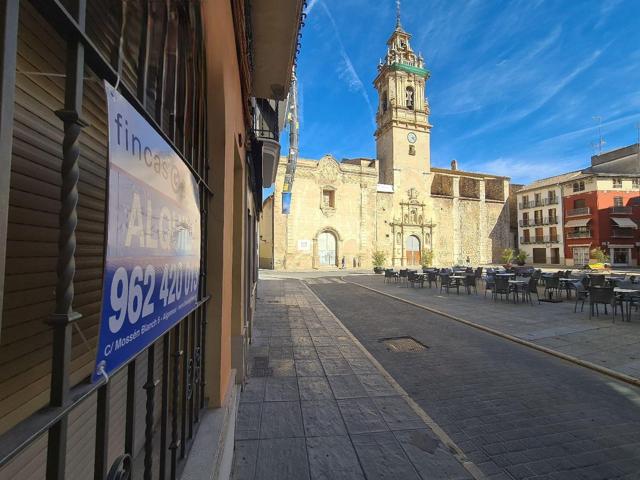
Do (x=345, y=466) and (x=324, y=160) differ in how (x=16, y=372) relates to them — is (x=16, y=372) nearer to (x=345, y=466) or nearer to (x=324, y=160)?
(x=345, y=466)

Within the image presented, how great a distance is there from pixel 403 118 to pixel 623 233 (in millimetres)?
25768

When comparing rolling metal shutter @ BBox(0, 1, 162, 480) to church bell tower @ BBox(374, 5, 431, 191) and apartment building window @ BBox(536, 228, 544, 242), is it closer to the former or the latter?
church bell tower @ BBox(374, 5, 431, 191)

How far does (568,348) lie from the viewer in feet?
18.1

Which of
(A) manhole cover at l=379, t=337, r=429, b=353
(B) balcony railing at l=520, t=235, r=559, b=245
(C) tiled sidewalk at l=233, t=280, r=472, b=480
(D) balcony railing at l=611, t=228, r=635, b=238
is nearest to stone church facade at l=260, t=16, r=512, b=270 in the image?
(B) balcony railing at l=520, t=235, r=559, b=245

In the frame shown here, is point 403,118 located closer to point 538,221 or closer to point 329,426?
point 538,221

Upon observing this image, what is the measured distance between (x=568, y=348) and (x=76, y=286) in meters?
6.95

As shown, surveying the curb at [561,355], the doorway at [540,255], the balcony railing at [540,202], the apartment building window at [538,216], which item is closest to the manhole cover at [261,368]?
the curb at [561,355]

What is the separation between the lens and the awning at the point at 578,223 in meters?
33.7

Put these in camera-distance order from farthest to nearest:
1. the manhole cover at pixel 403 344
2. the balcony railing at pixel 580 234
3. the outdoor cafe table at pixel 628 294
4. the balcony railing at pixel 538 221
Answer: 1. the balcony railing at pixel 538 221
2. the balcony railing at pixel 580 234
3. the outdoor cafe table at pixel 628 294
4. the manhole cover at pixel 403 344

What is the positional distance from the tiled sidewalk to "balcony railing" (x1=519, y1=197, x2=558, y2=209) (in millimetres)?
42959

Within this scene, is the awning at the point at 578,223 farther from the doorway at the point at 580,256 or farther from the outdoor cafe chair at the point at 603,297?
the outdoor cafe chair at the point at 603,297

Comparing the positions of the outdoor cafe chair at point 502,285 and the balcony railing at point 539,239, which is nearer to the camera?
the outdoor cafe chair at point 502,285

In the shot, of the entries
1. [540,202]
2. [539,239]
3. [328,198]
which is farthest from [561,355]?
[540,202]

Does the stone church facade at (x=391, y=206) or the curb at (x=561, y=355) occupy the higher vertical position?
the stone church facade at (x=391, y=206)
